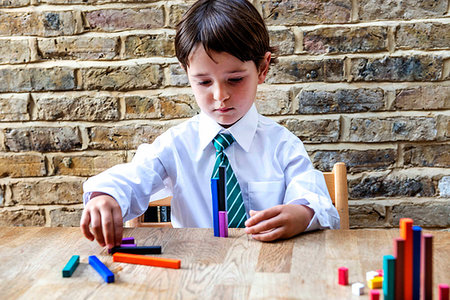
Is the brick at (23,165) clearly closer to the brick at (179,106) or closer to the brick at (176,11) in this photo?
the brick at (179,106)

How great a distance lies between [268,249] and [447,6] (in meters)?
1.14

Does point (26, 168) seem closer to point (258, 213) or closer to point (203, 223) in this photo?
point (203, 223)

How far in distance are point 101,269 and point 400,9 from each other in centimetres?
130

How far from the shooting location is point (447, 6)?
163 centimetres

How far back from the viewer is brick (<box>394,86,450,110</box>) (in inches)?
65.3

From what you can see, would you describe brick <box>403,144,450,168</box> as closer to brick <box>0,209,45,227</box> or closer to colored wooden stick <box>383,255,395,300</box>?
colored wooden stick <box>383,255,395,300</box>

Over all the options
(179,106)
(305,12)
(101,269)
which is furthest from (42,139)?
(101,269)

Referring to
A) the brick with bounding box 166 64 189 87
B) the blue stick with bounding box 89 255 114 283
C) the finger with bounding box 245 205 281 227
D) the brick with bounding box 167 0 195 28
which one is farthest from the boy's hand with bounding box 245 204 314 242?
the brick with bounding box 167 0 195 28

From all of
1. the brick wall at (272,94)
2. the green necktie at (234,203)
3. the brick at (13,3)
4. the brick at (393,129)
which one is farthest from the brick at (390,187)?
the brick at (13,3)

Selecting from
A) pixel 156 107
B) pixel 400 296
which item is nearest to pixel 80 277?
pixel 400 296

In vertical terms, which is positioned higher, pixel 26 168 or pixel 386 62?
pixel 386 62

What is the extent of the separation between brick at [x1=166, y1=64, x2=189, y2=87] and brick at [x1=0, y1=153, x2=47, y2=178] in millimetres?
554

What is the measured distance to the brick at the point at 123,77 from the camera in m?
1.75

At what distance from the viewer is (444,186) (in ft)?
5.59
